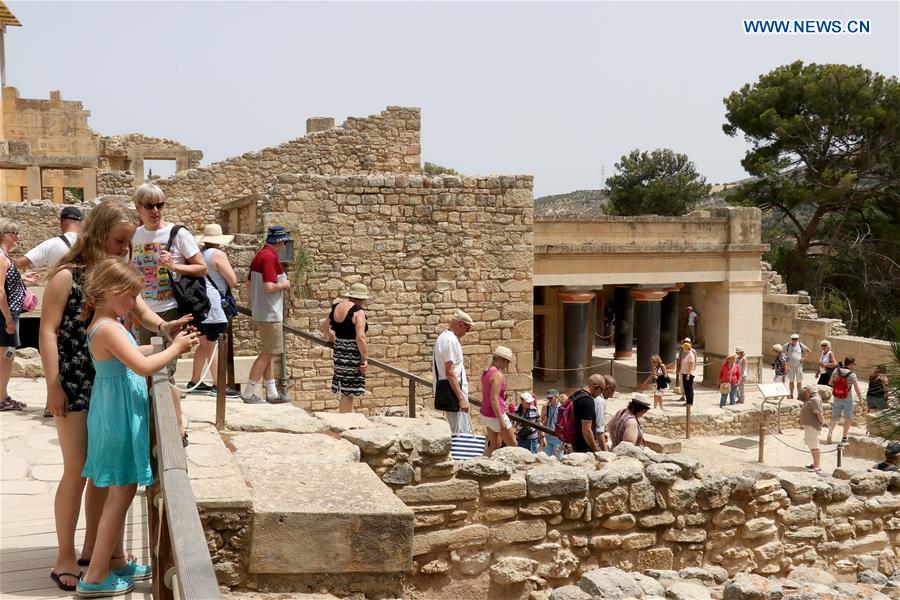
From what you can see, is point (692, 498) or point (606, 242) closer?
point (692, 498)

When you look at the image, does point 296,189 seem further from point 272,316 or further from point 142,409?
point 142,409

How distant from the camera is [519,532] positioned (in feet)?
17.2

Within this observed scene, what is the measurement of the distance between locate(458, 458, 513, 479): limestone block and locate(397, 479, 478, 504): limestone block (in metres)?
0.06

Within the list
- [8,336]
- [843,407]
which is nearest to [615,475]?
[8,336]

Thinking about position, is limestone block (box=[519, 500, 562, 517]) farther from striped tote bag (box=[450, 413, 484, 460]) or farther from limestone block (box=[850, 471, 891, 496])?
limestone block (box=[850, 471, 891, 496])

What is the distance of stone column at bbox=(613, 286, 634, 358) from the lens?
19.9 m

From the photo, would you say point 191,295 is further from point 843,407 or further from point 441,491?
point 843,407

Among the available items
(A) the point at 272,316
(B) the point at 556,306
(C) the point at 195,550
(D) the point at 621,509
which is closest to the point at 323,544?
(C) the point at 195,550

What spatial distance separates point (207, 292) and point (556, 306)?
50.2 ft

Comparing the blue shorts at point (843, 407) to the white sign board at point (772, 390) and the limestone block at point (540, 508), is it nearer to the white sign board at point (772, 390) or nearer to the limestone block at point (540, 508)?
the white sign board at point (772, 390)

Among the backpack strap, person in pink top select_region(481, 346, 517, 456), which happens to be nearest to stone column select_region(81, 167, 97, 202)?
person in pink top select_region(481, 346, 517, 456)

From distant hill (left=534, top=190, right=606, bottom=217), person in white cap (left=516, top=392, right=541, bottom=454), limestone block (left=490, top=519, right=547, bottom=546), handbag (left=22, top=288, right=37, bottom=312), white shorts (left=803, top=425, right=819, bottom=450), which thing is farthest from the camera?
distant hill (left=534, top=190, right=606, bottom=217)

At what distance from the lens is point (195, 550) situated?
83.8 inches

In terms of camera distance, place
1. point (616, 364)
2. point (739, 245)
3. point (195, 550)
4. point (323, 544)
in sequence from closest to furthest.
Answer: point (195, 550), point (323, 544), point (739, 245), point (616, 364)
